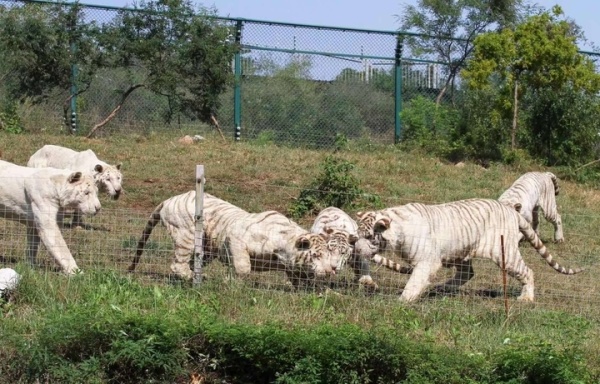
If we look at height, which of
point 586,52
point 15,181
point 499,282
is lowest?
point 499,282

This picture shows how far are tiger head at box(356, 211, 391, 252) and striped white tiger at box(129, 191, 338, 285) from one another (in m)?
0.47

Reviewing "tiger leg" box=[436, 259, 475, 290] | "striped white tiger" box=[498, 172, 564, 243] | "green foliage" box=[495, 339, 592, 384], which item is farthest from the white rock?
"striped white tiger" box=[498, 172, 564, 243]

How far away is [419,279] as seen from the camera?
9.70 m

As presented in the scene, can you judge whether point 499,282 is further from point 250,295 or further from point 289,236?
point 250,295

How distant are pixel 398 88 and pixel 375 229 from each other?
11380 mm

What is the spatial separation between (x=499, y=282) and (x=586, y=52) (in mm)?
11692

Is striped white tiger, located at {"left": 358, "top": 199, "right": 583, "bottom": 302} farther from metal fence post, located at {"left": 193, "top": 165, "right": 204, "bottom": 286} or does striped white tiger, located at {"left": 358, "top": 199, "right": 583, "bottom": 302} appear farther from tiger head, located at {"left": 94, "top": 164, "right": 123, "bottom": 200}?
tiger head, located at {"left": 94, "top": 164, "right": 123, "bottom": 200}

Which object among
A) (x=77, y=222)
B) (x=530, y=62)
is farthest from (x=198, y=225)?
(x=530, y=62)

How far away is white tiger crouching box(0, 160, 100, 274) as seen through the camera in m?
10.0

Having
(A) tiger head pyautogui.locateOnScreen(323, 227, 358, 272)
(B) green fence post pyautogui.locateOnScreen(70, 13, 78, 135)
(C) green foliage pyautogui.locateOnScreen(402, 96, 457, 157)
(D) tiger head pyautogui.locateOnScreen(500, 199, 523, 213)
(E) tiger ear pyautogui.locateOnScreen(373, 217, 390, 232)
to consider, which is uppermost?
(B) green fence post pyautogui.locateOnScreen(70, 13, 78, 135)

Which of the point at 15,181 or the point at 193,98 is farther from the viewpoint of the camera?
the point at 193,98

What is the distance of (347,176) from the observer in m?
14.1

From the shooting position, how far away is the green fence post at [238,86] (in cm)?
1959

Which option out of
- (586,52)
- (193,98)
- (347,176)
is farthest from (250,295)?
(586,52)
